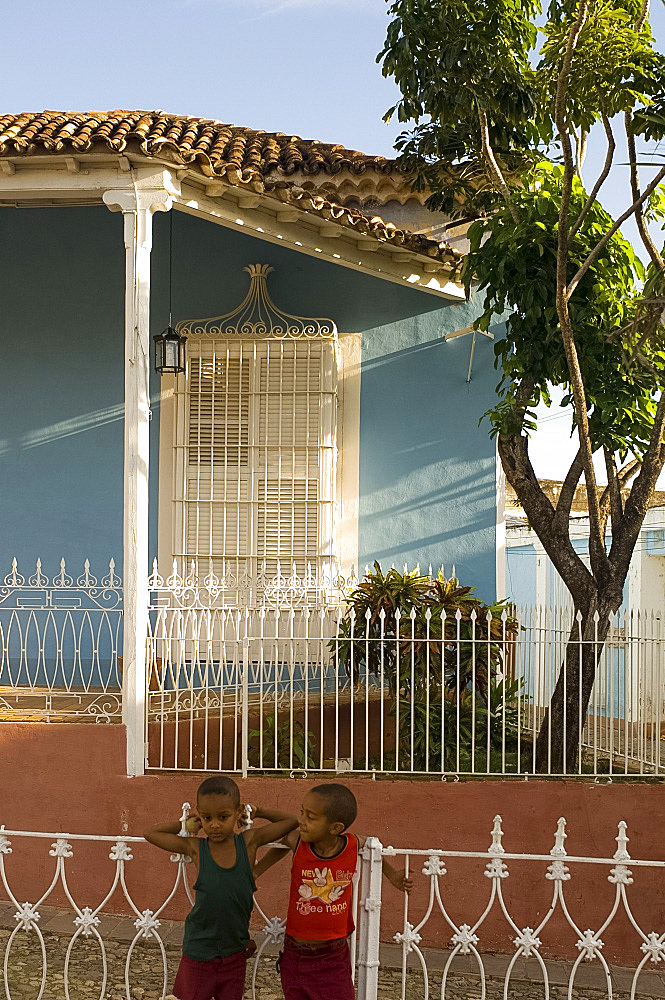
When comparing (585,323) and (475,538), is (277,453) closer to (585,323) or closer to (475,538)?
(475,538)

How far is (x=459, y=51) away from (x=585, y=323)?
1820 mm

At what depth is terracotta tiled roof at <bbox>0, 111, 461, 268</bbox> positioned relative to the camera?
19.5 ft

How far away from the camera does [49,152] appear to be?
596cm

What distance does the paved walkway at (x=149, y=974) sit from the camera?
5.09 meters

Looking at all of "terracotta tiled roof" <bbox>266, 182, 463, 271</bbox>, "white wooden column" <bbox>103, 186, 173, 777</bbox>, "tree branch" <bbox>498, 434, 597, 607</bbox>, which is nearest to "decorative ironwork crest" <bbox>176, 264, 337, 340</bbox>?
"terracotta tiled roof" <bbox>266, 182, 463, 271</bbox>

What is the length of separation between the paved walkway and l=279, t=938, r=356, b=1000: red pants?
1543mm

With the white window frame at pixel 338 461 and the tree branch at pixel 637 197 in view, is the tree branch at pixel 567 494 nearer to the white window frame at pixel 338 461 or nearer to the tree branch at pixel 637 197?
the tree branch at pixel 637 197

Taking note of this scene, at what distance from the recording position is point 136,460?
6059 millimetres

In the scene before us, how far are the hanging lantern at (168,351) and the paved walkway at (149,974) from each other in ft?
12.6

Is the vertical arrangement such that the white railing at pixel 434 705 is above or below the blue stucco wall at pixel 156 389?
below

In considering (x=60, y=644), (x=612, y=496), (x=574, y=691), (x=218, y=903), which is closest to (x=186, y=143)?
(x=612, y=496)

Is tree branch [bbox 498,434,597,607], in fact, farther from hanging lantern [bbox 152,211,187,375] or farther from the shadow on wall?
hanging lantern [bbox 152,211,187,375]

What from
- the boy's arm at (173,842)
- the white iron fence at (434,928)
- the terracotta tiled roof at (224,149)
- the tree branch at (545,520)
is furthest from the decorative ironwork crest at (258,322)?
the boy's arm at (173,842)

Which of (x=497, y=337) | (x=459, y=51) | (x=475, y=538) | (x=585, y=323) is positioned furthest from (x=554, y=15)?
(x=475, y=538)
